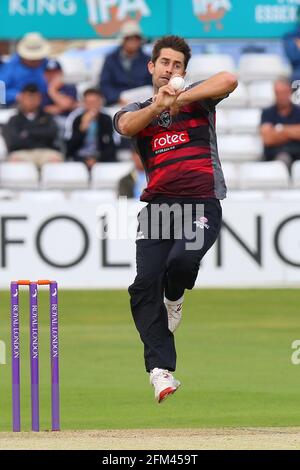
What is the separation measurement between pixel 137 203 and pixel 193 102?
22.1 feet

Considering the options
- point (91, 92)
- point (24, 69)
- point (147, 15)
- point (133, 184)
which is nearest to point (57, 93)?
point (24, 69)

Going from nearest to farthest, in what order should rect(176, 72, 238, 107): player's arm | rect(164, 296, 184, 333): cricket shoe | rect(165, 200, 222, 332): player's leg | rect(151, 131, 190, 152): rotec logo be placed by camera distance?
rect(176, 72, 238, 107): player's arm < rect(165, 200, 222, 332): player's leg < rect(151, 131, 190, 152): rotec logo < rect(164, 296, 184, 333): cricket shoe

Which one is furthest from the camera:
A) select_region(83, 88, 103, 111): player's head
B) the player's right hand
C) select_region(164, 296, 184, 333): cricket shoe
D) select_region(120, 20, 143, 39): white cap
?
select_region(120, 20, 143, 39): white cap

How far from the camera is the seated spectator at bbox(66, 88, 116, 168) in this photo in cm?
1517

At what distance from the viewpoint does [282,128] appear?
15.2 meters

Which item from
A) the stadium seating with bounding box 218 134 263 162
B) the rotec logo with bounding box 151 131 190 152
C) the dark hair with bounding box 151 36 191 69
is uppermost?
the stadium seating with bounding box 218 134 263 162

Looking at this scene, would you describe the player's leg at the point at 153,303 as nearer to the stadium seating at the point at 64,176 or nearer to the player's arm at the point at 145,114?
the player's arm at the point at 145,114

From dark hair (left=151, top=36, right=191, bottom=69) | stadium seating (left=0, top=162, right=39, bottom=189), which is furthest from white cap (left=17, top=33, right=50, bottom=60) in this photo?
dark hair (left=151, top=36, right=191, bottom=69)

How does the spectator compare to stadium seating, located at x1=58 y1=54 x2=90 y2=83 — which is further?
stadium seating, located at x1=58 y1=54 x2=90 y2=83

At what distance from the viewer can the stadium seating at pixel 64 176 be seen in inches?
583

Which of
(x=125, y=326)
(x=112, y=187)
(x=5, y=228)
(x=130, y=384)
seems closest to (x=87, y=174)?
(x=112, y=187)

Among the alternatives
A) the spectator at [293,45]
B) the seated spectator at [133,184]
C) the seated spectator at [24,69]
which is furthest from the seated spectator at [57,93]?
the spectator at [293,45]

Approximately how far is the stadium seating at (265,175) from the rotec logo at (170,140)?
7637mm

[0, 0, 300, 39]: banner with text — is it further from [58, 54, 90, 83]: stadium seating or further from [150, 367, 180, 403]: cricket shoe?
[150, 367, 180, 403]: cricket shoe
